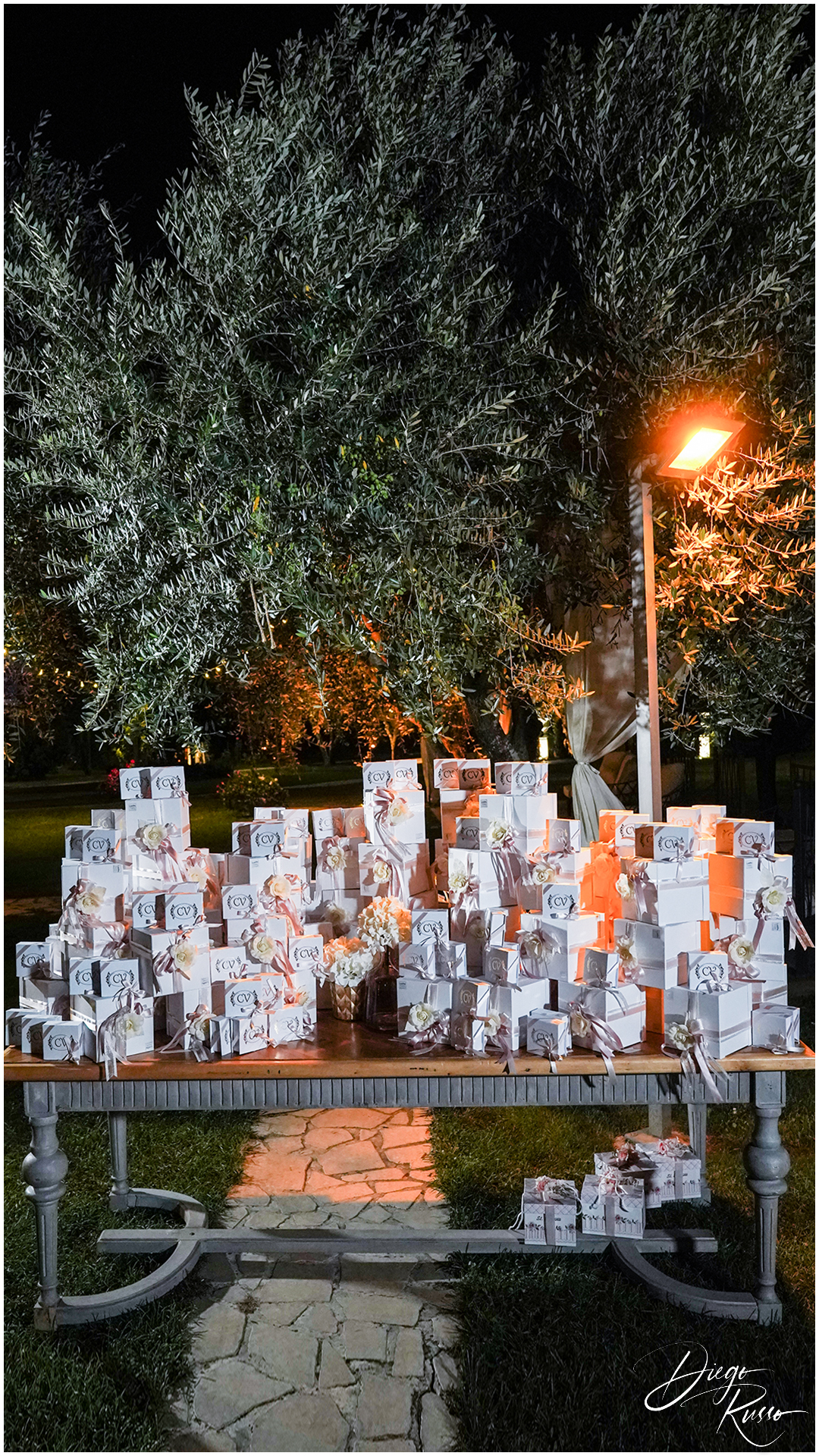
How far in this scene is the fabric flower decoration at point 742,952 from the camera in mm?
3398

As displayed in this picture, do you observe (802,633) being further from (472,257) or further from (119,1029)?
(119,1029)

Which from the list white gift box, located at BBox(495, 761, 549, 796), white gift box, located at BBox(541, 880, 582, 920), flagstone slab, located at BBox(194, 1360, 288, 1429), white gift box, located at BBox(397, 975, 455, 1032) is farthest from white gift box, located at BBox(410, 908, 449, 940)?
flagstone slab, located at BBox(194, 1360, 288, 1429)

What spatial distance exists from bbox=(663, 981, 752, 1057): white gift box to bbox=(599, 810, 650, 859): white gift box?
57cm

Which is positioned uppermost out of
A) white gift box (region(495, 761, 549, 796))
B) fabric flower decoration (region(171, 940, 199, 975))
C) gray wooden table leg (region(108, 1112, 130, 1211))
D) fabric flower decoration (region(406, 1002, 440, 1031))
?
white gift box (region(495, 761, 549, 796))

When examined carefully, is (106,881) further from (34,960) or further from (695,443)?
(695,443)

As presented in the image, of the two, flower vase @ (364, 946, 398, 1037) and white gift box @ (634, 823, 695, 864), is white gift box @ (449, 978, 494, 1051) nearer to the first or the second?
flower vase @ (364, 946, 398, 1037)

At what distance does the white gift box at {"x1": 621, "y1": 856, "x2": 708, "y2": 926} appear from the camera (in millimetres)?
3334

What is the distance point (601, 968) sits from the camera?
3.33 metres

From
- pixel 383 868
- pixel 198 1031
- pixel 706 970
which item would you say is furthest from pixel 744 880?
pixel 198 1031

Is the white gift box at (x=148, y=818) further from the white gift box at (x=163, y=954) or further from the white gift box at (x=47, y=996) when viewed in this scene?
the white gift box at (x=47, y=996)

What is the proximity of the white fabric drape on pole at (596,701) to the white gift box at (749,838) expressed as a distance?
1.38m

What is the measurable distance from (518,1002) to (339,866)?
1.03 m

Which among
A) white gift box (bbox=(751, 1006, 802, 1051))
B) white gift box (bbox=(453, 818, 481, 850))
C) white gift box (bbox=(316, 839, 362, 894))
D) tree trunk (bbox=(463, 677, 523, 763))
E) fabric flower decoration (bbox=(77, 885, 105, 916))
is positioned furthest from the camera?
tree trunk (bbox=(463, 677, 523, 763))

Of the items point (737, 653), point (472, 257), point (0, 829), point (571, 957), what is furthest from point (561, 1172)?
point (472, 257)
